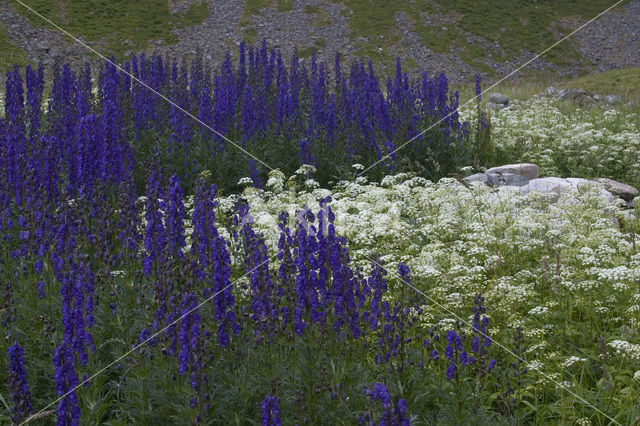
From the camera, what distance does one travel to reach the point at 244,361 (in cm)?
429

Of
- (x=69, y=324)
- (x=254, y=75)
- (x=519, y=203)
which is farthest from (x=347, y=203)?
(x=254, y=75)

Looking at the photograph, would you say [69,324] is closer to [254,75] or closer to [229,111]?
[229,111]

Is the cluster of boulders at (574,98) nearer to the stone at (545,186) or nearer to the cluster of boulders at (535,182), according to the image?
the cluster of boulders at (535,182)

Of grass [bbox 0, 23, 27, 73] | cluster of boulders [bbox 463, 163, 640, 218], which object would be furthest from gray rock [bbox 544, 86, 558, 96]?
grass [bbox 0, 23, 27, 73]

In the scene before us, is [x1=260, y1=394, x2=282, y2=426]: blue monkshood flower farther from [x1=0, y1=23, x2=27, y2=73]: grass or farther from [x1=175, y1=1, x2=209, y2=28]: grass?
[x1=175, y1=1, x2=209, y2=28]: grass

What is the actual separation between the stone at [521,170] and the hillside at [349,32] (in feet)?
80.1

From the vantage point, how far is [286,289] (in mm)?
4570

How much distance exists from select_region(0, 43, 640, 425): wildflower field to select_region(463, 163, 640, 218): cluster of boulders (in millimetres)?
904

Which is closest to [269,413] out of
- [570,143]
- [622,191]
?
[622,191]

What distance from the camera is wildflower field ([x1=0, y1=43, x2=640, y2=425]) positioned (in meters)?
3.97

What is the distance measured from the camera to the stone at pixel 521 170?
35.4 ft

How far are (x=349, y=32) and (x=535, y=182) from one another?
31.0 m

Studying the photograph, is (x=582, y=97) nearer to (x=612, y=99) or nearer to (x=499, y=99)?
(x=612, y=99)

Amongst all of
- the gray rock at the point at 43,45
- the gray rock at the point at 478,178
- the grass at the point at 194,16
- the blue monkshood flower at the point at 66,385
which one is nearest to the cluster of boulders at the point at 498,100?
the gray rock at the point at 478,178
